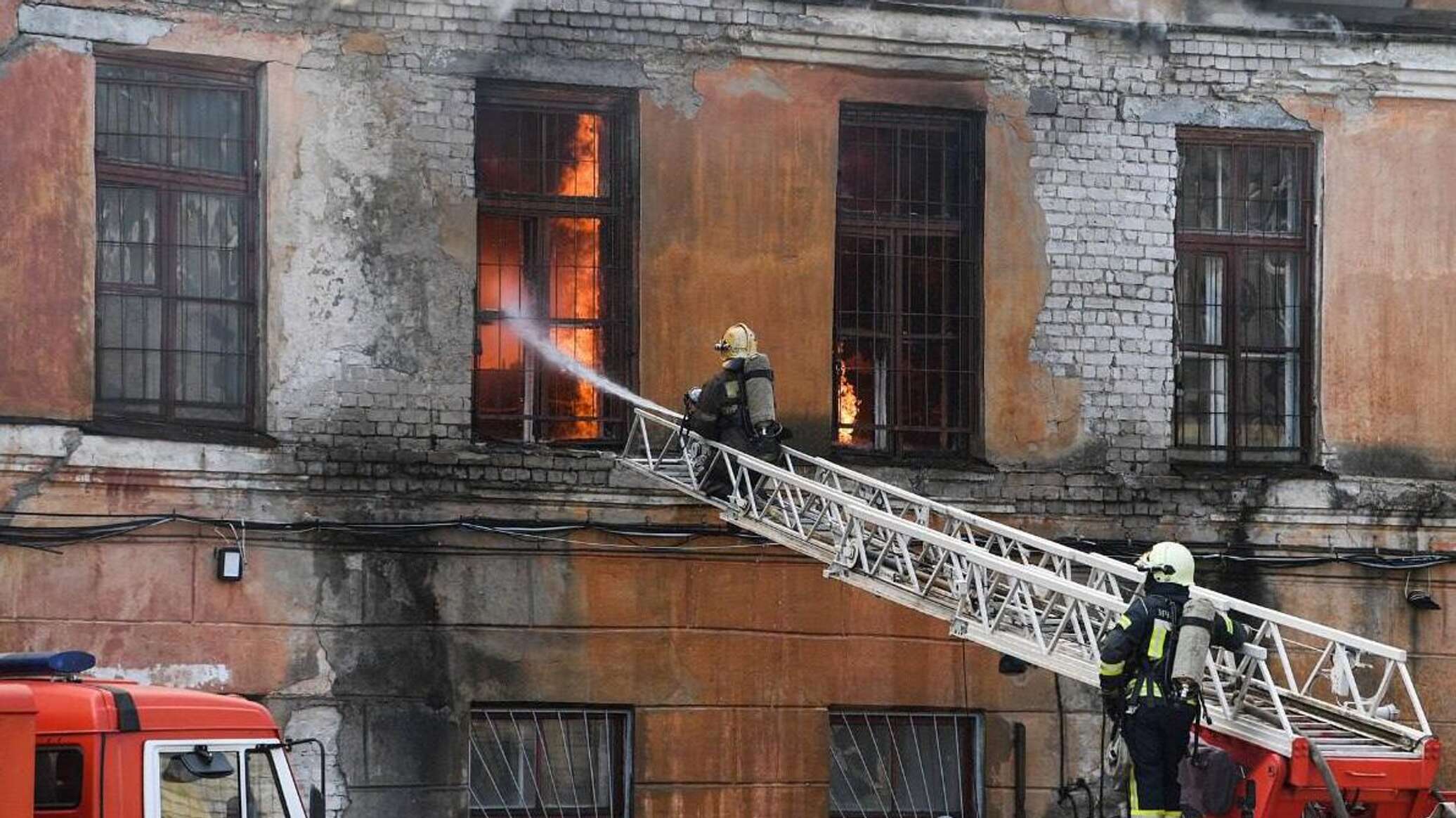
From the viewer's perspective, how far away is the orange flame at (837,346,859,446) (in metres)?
17.3

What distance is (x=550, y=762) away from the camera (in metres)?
16.1

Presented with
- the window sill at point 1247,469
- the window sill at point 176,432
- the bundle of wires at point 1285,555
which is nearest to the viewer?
the window sill at point 176,432

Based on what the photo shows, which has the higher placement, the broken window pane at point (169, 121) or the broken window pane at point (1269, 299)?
the broken window pane at point (169, 121)

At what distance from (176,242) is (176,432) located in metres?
1.22

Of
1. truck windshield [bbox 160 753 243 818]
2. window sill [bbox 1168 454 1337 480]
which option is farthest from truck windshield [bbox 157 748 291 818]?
window sill [bbox 1168 454 1337 480]

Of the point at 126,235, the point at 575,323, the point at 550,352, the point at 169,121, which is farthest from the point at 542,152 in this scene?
the point at 126,235

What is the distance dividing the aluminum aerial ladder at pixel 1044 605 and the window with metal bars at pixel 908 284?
38.0 inches

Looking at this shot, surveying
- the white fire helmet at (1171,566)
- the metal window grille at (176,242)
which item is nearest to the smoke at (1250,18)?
the white fire helmet at (1171,566)

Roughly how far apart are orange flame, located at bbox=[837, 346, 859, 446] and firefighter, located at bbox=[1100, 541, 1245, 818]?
5.07 m

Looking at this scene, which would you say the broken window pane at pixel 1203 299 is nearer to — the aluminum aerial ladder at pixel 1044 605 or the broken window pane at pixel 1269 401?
the broken window pane at pixel 1269 401

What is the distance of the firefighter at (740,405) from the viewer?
14820 mm

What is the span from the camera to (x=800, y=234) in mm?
16922

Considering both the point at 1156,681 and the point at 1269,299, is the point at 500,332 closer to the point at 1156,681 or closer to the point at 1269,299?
the point at 1269,299

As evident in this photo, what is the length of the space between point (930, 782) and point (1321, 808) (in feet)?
16.6
